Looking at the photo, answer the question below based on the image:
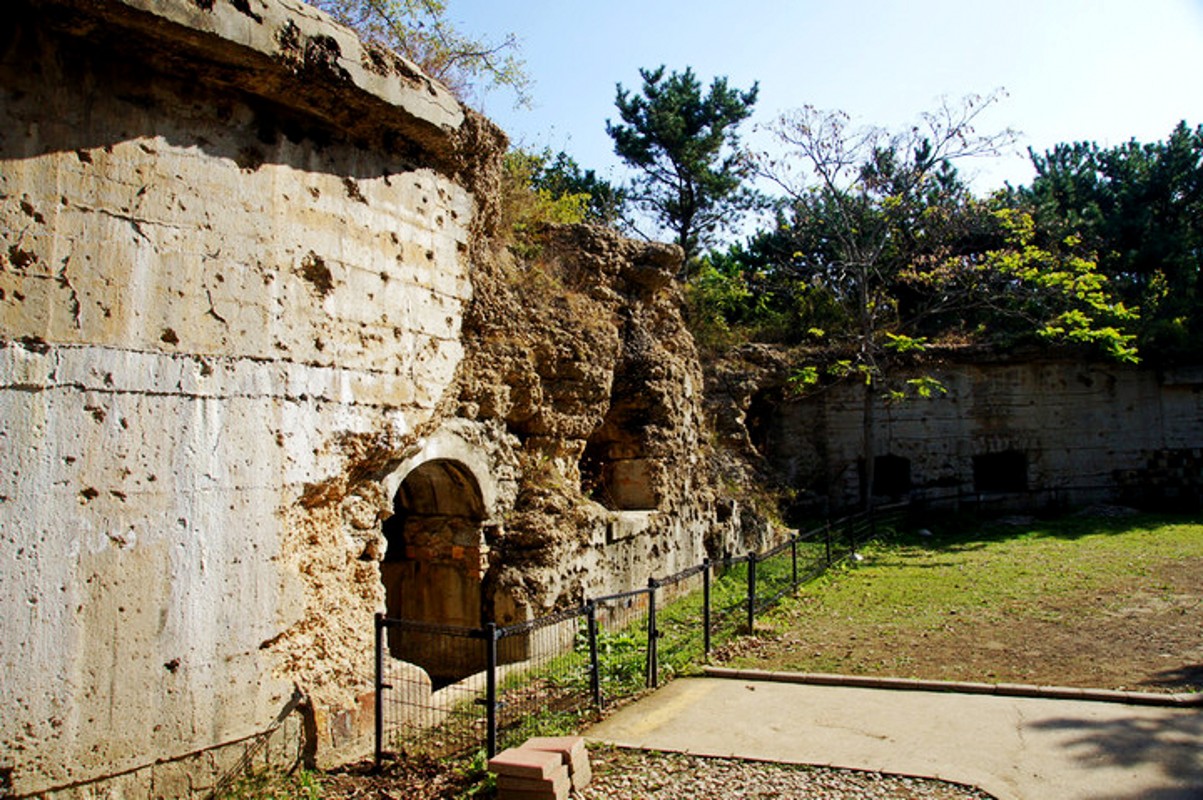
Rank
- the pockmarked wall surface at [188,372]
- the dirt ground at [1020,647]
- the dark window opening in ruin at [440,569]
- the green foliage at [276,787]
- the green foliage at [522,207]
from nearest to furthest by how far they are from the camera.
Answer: the pockmarked wall surface at [188,372] → the green foliage at [276,787] → the dirt ground at [1020,647] → the dark window opening in ruin at [440,569] → the green foliage at [522,207]

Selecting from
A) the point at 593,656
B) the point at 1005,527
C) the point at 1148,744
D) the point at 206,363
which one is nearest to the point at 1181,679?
the point at 1148,744

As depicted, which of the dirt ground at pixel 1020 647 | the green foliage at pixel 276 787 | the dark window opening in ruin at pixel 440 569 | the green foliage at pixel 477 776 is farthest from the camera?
the dark window opening in ruin at pixel 440 569

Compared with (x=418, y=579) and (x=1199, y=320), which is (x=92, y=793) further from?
(x=1199, y=320)

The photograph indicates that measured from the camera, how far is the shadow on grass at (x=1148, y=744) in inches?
210

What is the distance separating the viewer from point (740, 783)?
5.61 m

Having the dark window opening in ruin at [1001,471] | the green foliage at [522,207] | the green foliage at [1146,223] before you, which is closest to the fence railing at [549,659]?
the green foliage at [522,207]

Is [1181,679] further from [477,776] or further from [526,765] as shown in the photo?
[477,776]

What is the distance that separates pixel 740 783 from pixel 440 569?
4168 millimetres

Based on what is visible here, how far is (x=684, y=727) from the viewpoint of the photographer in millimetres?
6754

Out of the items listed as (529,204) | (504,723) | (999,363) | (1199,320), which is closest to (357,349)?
(504,723)

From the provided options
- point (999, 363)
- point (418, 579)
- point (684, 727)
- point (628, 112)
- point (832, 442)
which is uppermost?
point (628, 112)

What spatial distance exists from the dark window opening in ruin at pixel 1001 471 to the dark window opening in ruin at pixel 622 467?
40.0ft

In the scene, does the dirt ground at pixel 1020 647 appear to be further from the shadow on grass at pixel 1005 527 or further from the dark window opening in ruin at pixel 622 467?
the shadow on grass at pixel 1005 527

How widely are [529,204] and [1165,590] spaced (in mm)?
9856
